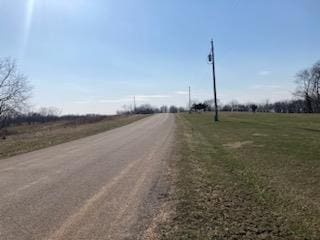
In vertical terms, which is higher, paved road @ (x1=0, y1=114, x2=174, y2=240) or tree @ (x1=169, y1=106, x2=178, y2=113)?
tree @ (x1=169, y1=106, x2=178, y2=113)

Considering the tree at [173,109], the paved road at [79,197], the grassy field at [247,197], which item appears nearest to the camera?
the grassy field at [247,197]

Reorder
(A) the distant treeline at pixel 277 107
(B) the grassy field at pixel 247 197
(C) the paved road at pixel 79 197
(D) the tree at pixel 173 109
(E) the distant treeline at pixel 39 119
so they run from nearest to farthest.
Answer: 1. (B) the grassy field at pixel 247 197
2. (C) the paved road at pixel 79 197
3. (E) the distant treeline at pixel 39 119
4. (A) the distant treeline at pixel 277 107
5. (D) the tree at pixel 173 109

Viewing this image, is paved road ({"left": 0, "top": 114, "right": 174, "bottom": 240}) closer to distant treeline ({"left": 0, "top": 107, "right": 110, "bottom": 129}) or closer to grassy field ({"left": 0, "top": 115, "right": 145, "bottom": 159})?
grassy field ({"left": 0, "top": 115, "right": 145, "bottom": 159})

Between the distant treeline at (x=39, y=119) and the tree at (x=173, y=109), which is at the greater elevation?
the tree at (x=173, y=109)

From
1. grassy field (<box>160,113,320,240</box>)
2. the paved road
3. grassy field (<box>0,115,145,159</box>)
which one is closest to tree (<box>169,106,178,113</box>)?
grassy field (<box>0,115,145,159</box>)

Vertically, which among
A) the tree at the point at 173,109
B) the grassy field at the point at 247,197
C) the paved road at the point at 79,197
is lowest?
the grassy field at the point at 247,197

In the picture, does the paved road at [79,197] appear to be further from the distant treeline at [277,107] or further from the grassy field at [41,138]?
the distant treeline at [277,107]

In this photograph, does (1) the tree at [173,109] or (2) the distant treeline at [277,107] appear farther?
(1) the tree at [173,109]

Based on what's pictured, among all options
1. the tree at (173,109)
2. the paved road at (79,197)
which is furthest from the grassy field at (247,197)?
the tree at (173,109)

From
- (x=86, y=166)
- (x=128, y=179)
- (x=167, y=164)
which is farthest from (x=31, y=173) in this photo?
(x=167, y=164)

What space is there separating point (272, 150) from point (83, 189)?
9.71 meters

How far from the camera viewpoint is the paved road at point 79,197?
242 inches

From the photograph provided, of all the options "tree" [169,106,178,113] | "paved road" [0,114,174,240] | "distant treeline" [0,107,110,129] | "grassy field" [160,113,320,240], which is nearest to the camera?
"grassy field" [160,113,320,240]

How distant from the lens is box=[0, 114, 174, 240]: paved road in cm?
615
